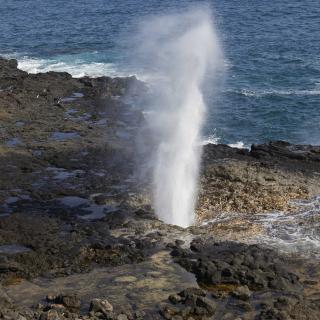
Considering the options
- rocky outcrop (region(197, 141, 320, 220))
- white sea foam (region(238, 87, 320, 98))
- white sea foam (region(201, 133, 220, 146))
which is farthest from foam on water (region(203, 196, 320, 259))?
white sea foam (region(238, 87, 320, 98))

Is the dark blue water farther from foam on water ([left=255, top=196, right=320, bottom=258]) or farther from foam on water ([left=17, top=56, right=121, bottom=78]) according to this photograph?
foam on water ([left=255, top=196, right=320, bottom=258])

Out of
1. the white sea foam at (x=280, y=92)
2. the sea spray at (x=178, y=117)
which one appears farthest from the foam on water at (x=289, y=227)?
the white sea foam at (x=280, y=92)

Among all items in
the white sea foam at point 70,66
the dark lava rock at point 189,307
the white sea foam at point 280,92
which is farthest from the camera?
the white sea foam at point 70,66

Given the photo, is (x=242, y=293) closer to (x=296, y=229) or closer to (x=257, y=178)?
(x=296, y=229)

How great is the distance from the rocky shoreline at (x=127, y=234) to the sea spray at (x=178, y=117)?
3.47 ft

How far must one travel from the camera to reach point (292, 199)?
3562cm

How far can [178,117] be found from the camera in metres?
47.5

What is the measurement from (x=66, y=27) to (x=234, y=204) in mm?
60391

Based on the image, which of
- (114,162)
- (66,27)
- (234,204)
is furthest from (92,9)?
(234,204)

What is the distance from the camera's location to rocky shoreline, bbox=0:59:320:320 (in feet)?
82.6

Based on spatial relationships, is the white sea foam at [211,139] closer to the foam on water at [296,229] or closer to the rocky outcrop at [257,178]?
the rocky outcrop at [257,178]

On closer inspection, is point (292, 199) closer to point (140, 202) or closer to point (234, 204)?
point (234, 204)

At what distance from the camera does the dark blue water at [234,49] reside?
53.6m

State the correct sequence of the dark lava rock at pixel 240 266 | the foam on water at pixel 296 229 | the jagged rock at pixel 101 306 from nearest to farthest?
the jagged rock at pixel 101 306
the dark lava rock at pixel 240 266
the foam on water at pixel 296 229
